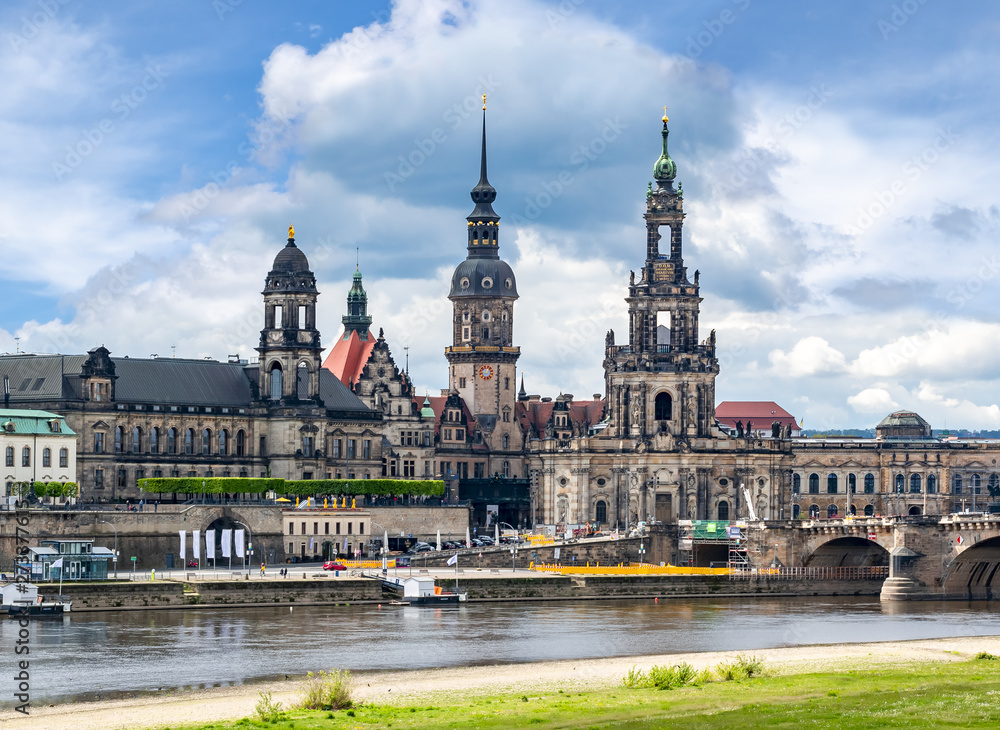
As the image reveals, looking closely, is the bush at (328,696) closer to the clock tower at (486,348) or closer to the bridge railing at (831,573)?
the bridge railing at (831,573)

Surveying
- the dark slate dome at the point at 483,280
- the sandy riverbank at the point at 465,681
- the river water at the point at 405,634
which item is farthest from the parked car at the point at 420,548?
the sandy riverbank at the point at 465,681

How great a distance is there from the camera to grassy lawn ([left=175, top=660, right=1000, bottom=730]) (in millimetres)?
57812

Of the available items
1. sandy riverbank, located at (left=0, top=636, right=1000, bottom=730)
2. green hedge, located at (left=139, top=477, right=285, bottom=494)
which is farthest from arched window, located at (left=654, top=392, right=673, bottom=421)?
sandy riverbank, located at (left=0, top=636, right=1000, bottom=730)

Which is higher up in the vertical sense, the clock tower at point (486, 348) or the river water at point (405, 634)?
the clock tower at point (486, 348)

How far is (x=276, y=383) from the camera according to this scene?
154m

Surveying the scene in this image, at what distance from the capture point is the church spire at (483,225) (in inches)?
7648

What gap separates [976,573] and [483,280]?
7579 centimetres

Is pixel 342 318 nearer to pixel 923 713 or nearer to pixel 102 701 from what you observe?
pixel 102 701

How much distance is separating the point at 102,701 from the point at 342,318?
12597cm

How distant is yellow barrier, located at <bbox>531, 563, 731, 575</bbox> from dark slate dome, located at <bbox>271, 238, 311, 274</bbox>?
3308cm

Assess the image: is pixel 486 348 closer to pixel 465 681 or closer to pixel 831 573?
pixel 831 573

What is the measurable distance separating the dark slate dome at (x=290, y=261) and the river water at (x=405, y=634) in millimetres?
43560

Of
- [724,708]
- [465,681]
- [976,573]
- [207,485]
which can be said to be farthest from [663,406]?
[724,708]

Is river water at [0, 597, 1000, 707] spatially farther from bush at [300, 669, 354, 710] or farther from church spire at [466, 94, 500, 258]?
church spire at [466, 94, 500, 258]
